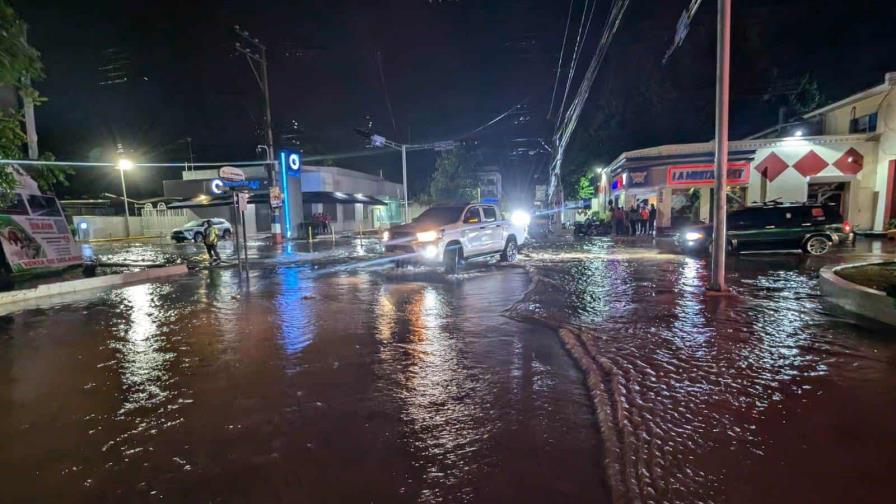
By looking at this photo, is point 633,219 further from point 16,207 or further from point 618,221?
point 16,207

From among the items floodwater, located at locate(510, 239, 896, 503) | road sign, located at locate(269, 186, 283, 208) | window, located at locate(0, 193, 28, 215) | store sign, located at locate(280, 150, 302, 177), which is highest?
store sign, located at locate(280, 150, 302, 177)

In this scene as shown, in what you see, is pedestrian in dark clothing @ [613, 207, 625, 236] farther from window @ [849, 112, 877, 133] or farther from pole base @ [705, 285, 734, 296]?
pole base @ [705, 285, 734, 296]

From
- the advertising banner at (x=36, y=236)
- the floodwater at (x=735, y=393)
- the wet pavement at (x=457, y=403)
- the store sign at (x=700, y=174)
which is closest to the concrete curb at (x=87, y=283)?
the wet pavement at (x=457, y=403)

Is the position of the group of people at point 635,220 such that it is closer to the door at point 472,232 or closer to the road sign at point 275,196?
the door at point 472,232

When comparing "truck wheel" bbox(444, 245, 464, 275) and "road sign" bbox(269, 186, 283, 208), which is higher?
"road sign" bbox(269, 186, 283, 208)

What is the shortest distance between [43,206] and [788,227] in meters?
22.7

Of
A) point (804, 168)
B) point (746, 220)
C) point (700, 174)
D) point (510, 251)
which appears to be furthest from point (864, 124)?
point (510, 251)

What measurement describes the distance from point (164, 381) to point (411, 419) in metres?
2.87

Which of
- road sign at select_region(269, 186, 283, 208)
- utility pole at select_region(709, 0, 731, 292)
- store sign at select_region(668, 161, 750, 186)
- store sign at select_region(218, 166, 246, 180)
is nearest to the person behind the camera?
utility pole at select_region(709, 0, 731, 292)

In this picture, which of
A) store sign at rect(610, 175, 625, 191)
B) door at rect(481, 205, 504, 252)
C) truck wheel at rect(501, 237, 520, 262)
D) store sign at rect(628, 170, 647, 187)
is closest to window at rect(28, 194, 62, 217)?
door at rect(481, 205, 504, 252)

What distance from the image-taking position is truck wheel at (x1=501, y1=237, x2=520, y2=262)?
15148mm

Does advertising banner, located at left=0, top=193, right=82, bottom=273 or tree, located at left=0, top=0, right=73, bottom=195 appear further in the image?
advertising banner, located at left=0, top=193, right=82, bottom=273

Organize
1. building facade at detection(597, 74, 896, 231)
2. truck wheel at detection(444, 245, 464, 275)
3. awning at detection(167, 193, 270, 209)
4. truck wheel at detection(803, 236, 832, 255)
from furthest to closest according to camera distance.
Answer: awning at detection(167, 193, 270, 209), building facade at detection(597, 74, 896, 231), truck wheel at detection(803, 236, 832, 255), truck wheel at detection(444, 245, 464, 275)

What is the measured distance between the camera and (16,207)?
12.8 m
